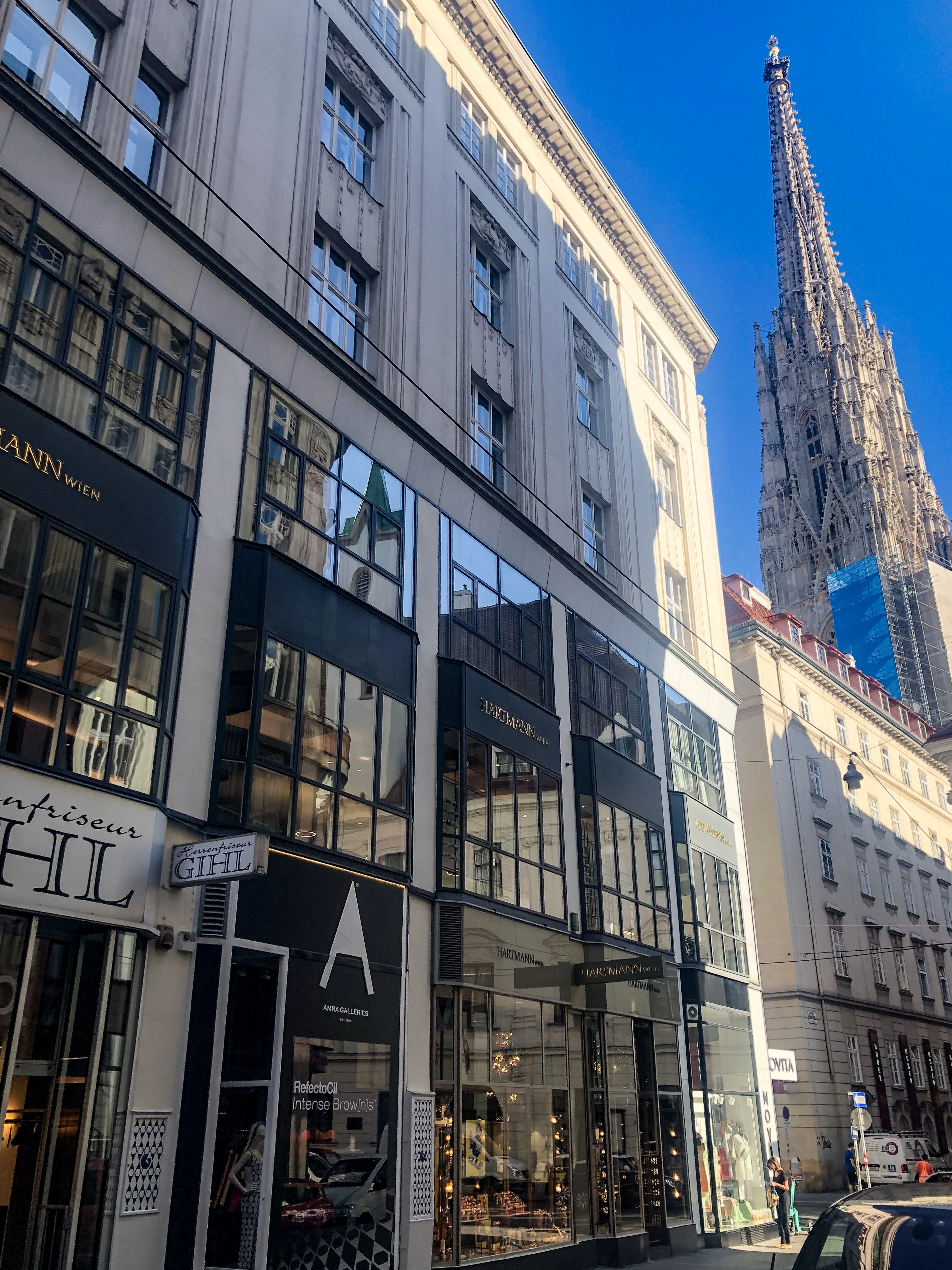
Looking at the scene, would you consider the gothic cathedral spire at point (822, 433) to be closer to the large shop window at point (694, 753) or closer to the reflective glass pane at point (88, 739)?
the large shop window at point (694, 753)

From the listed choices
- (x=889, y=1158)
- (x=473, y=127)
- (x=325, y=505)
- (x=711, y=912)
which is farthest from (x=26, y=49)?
(x=889, y=1158)

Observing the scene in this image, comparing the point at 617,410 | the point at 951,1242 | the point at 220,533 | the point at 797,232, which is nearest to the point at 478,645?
the point at 220,533

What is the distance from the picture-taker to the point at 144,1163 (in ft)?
35.7

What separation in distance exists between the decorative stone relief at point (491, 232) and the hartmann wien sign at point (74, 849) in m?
17.1

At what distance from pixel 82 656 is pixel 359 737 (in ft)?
15.9

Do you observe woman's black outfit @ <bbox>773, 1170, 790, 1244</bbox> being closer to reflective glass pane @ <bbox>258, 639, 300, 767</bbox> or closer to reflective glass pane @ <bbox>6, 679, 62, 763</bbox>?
reflective glass pane @ <bbox>258, 639, 300, 767</bbox>

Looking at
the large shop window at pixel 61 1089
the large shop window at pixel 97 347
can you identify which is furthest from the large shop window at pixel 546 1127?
the large shop window at pixel 97 347

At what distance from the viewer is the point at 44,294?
12.4 meters

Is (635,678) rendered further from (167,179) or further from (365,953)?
(167,179)

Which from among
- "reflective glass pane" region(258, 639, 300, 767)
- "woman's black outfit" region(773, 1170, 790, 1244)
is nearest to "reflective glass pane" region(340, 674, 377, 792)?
"reflective glass pane" region(258, 639, 300, 767)

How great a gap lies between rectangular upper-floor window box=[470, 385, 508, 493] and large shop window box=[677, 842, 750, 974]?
9.94 metres

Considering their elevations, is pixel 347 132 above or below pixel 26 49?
above

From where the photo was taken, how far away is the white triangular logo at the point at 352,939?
13938mm

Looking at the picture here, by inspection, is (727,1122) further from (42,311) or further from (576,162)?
(576,162)
